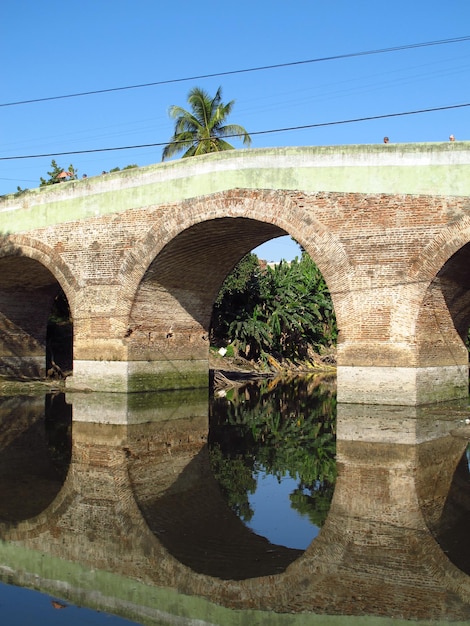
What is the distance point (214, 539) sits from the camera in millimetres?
5094

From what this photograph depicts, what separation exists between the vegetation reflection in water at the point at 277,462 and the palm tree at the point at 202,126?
1217 centimetres

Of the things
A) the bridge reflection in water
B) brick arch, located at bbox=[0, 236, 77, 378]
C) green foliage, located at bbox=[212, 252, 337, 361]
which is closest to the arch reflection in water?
the bridge reflection in water

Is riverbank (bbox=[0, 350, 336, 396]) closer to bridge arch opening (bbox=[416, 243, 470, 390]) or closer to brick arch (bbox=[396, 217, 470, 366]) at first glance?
bridge arch opening (bbox=[416, 243, 470, 390])

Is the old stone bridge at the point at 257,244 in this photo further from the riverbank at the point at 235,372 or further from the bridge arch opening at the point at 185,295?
the riverbank at the point at 235,372

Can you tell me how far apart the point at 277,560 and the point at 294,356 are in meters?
20.7

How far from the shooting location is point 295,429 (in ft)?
35.0

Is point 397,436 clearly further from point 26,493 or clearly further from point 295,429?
point 26,493

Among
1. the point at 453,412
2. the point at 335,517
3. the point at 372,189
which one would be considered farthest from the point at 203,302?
the point at 335,517

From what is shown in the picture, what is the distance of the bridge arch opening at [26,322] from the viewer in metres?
18.6

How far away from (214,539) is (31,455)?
3.88 m

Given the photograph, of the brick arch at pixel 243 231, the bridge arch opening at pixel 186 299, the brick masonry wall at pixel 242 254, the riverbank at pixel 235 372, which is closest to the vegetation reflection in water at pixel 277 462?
the bridge arch opening at pixel 186 299

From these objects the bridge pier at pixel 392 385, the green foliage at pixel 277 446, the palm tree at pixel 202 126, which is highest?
the palm tree at pixel 202 126

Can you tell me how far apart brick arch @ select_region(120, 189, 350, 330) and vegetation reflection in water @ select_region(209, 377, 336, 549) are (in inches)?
94.9

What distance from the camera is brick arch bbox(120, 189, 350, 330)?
1210 centimetres
